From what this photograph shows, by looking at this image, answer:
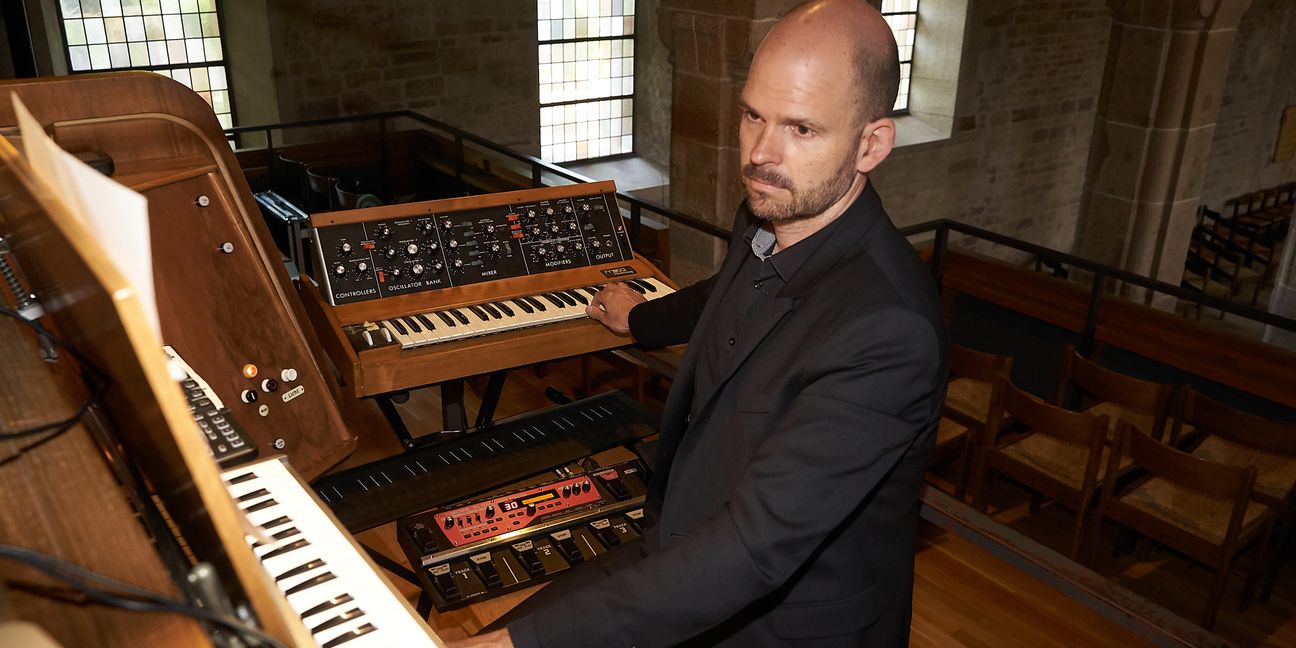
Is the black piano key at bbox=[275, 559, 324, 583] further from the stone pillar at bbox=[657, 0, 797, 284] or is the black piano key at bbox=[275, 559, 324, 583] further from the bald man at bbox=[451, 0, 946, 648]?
the stone pillar at bbox=[657, 0, 797, 284]

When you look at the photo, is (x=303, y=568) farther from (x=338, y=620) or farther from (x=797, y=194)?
(x=797, y=194)

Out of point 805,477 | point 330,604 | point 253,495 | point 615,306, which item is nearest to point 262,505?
point 253,495

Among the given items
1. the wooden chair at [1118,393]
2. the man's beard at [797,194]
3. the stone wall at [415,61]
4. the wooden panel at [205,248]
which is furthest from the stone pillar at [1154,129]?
the wooden panel at [205,248]

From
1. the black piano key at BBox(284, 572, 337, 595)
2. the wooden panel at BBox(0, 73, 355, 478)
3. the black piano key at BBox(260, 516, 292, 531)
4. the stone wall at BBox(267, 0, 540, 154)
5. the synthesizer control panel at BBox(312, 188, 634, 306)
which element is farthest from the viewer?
the stone wall at BBox(267, 0, 540, 154)

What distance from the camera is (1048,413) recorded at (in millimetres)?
3875

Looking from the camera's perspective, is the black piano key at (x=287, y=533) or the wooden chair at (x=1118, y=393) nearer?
the black piano key at (x=287, y=533)

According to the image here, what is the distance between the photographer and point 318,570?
1.35m

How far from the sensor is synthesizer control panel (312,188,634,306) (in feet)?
9.52

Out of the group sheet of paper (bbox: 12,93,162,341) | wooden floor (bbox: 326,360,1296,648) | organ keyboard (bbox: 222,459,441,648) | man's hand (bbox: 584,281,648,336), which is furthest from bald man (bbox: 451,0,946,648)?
wooden floor (bbox: 326,360,1296,648)

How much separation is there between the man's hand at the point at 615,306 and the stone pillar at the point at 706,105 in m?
2.67

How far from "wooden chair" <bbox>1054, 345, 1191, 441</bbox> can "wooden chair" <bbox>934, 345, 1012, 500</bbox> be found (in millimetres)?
289

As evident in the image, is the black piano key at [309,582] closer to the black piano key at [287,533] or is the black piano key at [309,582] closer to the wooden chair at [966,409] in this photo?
the black piano key at [287,533]

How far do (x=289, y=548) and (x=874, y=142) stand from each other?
1.08m

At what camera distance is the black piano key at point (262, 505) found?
4.77 ft
